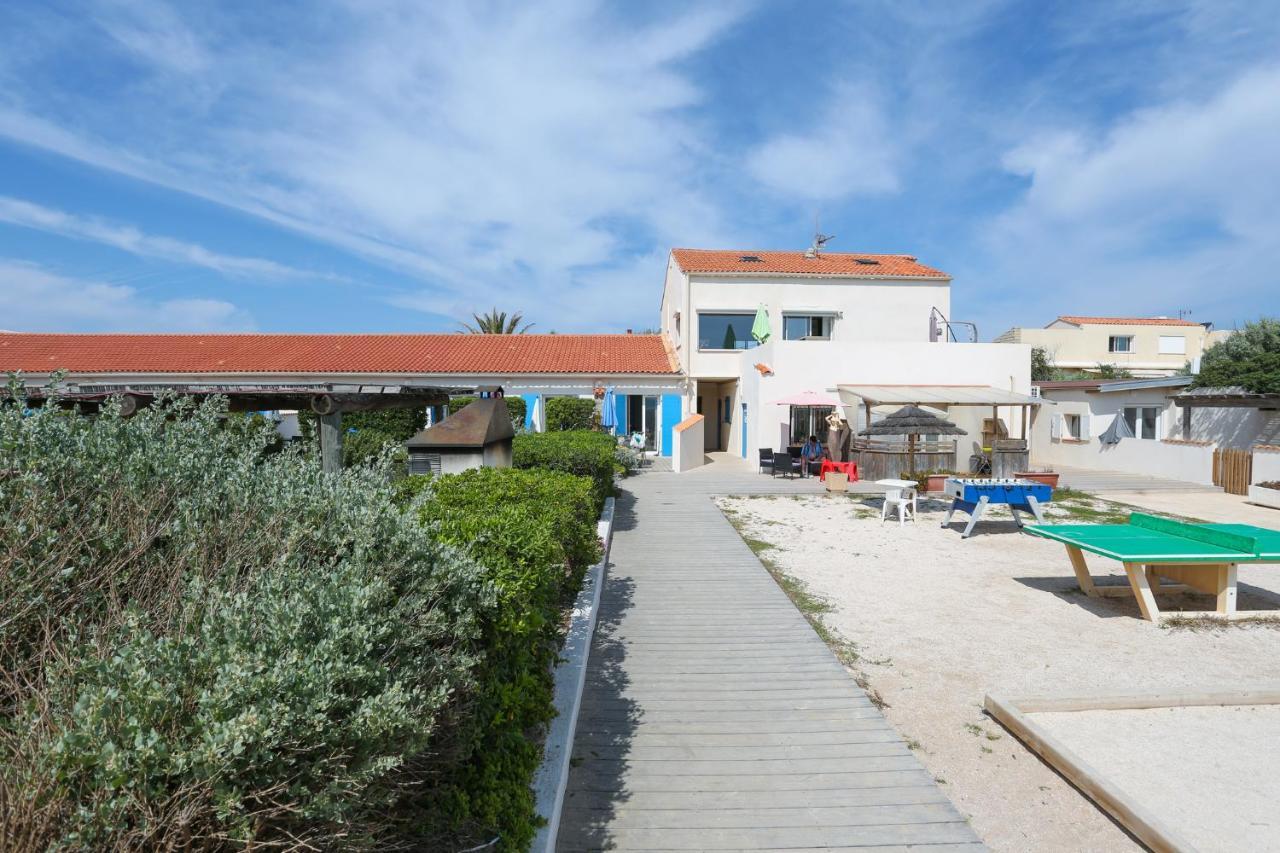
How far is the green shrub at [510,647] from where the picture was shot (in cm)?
329

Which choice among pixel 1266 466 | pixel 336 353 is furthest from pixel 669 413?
pixel 1266 466

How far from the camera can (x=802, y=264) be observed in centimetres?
2800

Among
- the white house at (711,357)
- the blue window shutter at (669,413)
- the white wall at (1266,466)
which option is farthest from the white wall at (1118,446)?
the blue window shutter at (669,413)

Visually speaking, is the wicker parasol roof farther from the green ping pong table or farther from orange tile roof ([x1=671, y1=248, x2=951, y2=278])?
orange tile roof ([x1=671, y1=248, x2=951, y2=278])

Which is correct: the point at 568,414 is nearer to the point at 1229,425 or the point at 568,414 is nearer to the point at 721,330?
the point at 721,330

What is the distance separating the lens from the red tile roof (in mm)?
26734

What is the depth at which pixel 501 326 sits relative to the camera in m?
46.2

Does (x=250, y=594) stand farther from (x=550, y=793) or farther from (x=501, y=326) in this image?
(x=501, y=326)

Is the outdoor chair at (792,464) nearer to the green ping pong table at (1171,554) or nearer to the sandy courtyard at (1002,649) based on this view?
the sandy courtyard at (1002,649)

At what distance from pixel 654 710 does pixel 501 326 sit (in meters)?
42.7

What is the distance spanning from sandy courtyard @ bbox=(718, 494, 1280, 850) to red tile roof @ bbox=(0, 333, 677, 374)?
54.3ft

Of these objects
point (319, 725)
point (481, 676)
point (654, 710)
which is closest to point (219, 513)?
point (481, 676)

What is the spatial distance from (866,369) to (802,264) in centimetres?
810

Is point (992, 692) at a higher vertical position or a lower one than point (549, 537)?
lower
